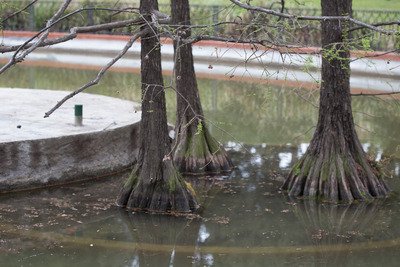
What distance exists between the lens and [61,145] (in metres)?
11.2

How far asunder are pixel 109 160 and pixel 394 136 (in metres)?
6.97

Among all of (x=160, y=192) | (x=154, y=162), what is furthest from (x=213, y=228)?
(x=154, y=162)

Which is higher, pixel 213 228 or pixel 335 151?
pixel 335 151

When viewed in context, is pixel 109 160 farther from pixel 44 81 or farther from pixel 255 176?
pixel 44 81

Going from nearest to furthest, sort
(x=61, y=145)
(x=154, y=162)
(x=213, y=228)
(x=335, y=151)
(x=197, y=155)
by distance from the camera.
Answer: (x=213, y=228), (x=154, y=162), (x=335, y=151), (x=61, y=145), (x=197, y=155)

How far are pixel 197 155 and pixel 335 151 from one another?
2.69m

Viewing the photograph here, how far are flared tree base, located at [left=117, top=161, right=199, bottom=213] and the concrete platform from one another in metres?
1.83

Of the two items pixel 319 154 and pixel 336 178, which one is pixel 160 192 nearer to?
pixel 319 154

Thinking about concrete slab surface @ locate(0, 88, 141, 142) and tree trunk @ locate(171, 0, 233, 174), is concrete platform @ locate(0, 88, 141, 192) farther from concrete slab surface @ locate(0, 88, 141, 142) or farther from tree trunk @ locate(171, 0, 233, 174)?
tree trunk @ locate(171, 0, 233, 174)

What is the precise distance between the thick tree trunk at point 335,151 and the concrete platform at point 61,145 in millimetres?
3293

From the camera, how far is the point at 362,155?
10.6 m

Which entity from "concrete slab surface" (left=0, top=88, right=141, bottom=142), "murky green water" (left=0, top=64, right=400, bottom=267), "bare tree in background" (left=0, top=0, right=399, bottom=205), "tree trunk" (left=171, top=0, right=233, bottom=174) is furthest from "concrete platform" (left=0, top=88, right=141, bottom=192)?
"bare tree in background" (left=0, top=0, right=399, bottom=205)

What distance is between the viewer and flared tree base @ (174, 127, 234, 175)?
12.2m

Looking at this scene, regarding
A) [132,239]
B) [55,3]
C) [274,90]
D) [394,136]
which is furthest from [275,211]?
[55,3]
